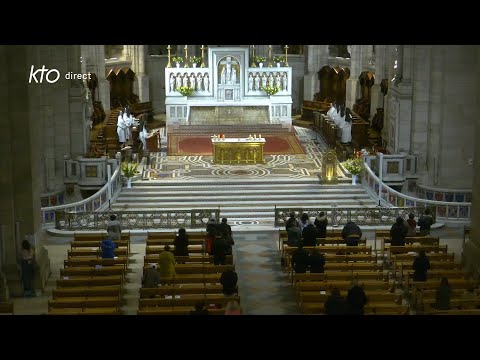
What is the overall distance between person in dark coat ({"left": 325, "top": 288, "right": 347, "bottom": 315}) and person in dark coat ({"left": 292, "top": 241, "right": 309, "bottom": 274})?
3.50 m

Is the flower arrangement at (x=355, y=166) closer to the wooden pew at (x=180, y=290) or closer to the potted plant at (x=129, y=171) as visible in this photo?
the potted plant at (x=129, y=171)

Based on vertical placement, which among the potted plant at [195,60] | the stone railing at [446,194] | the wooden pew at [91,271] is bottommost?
the wooden pew at [91,271]

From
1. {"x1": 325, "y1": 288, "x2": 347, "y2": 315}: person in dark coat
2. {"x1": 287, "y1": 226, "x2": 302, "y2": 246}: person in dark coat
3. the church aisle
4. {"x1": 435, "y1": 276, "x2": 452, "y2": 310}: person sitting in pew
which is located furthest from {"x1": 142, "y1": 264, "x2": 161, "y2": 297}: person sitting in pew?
{"x1": 435, "y1": 276, "x2": 452, "y2": 310}: person sitting in pew

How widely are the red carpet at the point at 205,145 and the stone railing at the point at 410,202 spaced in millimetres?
6791

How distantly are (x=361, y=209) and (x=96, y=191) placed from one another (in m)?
8.74

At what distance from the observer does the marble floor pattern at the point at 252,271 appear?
21578mm

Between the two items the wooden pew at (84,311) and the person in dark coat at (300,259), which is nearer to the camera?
the wooden pew at (84,311)

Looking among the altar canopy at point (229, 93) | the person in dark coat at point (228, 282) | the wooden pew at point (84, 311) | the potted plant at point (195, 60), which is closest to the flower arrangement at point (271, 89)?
the altar canopy at point (229, 93)

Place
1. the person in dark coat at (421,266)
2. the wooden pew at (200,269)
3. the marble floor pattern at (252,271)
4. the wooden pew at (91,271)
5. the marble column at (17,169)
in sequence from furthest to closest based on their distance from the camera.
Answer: the wooden pew at (200,269), the wooden pew at (91,271), the marble column at (17,169), the marble floor pattern at (252,271), the person in dark coat at (421,266)

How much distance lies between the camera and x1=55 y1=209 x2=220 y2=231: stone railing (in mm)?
28344

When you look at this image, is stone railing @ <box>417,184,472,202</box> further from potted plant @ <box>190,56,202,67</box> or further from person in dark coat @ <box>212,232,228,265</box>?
potted plant @ <box>190,56,202,67</box>

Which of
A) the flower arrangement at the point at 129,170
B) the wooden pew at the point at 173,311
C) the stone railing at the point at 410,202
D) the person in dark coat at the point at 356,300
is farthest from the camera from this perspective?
the flower arrangement at the point at 129,170

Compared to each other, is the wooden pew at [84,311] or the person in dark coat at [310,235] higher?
the person in dark coat at [310,235]

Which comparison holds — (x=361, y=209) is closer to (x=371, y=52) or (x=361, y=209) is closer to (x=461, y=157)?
(x=461, y=157)
